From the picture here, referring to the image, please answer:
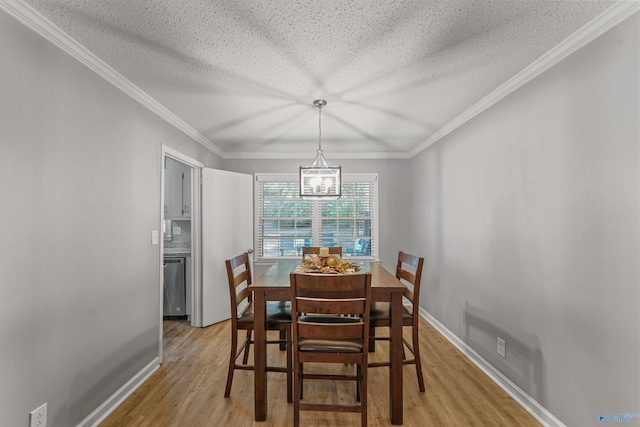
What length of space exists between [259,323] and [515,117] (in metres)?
2.37

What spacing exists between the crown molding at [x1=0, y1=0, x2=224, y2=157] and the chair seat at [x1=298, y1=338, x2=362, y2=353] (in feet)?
7.20

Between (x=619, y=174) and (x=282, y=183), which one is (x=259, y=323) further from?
(x=282, y=183)

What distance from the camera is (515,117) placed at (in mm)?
2355

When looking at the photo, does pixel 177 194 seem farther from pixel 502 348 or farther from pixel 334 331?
pixel 502 348

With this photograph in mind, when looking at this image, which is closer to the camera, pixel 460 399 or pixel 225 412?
pixel 225 412

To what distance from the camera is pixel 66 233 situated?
72.3 inches

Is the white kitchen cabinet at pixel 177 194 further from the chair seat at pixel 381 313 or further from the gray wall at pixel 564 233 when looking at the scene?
the gray wall at pixel 564 233

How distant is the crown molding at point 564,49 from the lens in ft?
5.04

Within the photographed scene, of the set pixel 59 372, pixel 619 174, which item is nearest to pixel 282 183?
pixel 59 372

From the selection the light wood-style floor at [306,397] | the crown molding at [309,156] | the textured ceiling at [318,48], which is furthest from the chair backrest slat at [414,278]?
the crown molding at [309,156]

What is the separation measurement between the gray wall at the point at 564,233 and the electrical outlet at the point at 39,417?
291 centimetres

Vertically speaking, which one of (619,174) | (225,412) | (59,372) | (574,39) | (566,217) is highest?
(574,39)

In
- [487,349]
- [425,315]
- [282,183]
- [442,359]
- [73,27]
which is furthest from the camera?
[282,183]

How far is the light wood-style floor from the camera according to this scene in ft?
6.75
